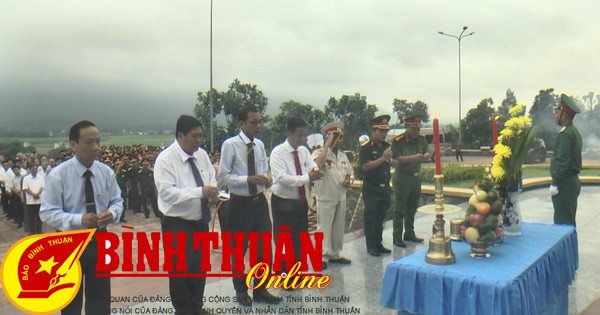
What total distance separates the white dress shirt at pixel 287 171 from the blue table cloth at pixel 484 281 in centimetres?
162

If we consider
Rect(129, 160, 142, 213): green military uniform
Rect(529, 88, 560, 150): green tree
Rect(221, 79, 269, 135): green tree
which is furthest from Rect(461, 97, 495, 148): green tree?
Rect(129, 160, 142, 213): green military uniform

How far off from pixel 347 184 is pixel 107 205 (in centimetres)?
269

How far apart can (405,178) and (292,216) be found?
1.98m

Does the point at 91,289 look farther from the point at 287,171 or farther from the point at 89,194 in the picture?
the point at 287,171

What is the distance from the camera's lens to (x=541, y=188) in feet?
36.9

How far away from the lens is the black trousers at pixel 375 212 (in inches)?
207

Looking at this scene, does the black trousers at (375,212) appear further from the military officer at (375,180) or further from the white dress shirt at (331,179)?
the white dress shirt at (331,179)

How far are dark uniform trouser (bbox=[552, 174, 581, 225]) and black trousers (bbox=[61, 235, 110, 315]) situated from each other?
4.45 m

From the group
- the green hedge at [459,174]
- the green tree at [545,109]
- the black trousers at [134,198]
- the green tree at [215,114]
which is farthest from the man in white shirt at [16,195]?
the green tree at [545,109]

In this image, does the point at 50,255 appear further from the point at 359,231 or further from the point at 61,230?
the point at 359,231

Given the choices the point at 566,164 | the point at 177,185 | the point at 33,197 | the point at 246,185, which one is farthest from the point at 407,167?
the point at 33,197

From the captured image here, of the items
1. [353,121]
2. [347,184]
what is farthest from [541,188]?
[353,121]

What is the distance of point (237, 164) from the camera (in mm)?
3863

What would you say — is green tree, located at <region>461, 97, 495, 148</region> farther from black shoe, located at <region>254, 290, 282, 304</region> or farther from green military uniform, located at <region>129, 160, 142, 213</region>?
black shoe, located at <region>254, 290, 282, 304</region>
